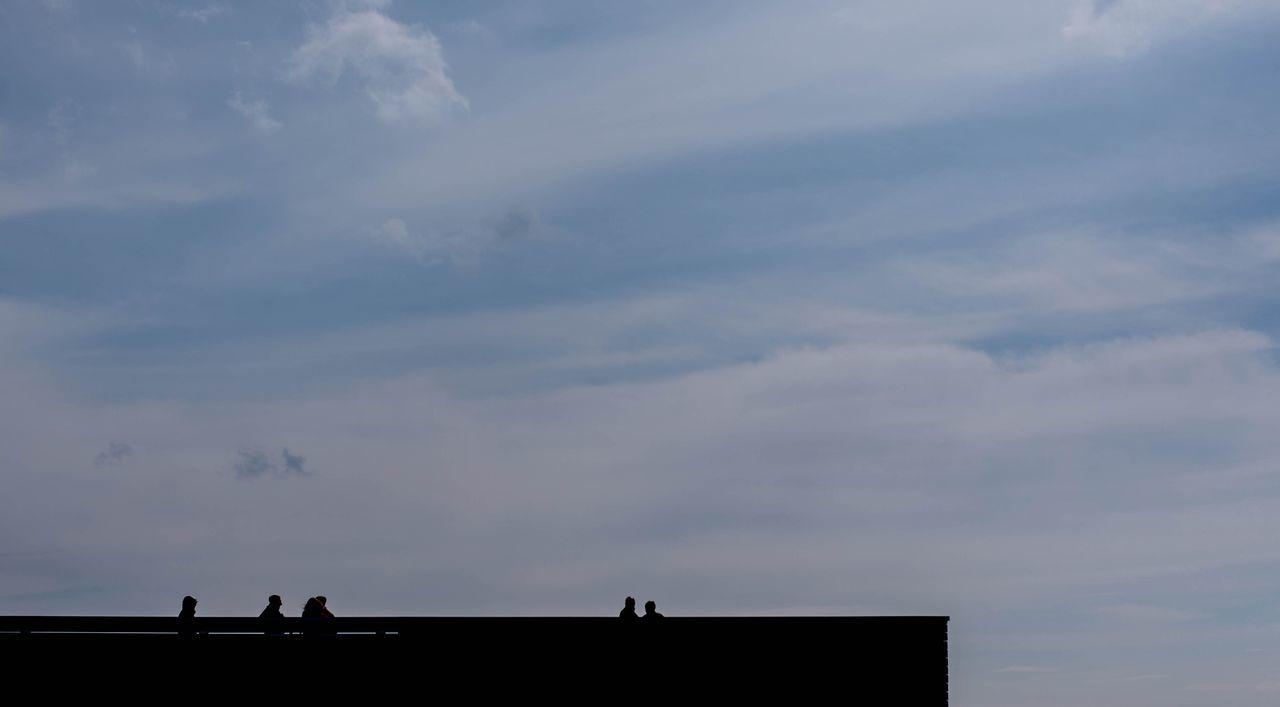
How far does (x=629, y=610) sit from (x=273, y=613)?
5425mm

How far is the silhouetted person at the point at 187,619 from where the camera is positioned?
812 inches

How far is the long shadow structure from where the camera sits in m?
20.5

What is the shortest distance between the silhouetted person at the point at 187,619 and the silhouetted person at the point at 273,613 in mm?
1019

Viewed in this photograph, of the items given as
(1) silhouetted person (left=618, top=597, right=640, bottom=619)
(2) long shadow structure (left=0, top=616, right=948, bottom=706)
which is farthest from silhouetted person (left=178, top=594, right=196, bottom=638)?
(1) silhouetted person (left=618, top=597, right=640, bottom=619)

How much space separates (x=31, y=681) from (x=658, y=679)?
377 inches

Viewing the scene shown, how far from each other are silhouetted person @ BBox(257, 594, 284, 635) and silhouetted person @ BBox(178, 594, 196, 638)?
102 centimetres

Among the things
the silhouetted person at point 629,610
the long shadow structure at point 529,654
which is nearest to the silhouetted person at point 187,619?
the long shadow structure at point 529,654

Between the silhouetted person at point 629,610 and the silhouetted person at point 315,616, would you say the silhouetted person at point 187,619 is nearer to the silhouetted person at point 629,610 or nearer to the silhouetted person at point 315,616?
the silhouetted person at point 315,616

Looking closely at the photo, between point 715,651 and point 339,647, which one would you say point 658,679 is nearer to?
point 715,651

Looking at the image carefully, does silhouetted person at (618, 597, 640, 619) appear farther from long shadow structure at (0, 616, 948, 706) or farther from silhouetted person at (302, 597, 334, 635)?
silhouetted person at (302, 597, 334, 635)

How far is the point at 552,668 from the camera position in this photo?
20719mm

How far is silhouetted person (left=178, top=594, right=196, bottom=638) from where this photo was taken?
2062 centimetres

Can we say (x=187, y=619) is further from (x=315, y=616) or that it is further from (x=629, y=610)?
(x=629, y=610)

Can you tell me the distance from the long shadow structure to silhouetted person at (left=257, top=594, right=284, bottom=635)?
0.23 ft
